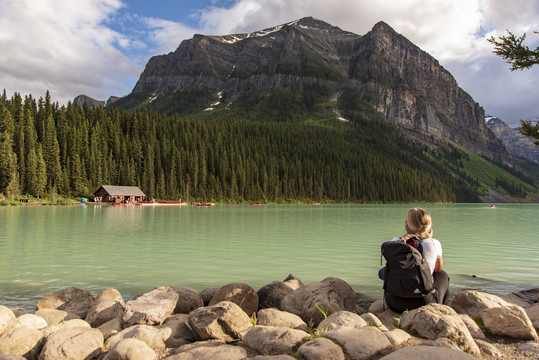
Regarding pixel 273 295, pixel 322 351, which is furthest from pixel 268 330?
pixel 273 295

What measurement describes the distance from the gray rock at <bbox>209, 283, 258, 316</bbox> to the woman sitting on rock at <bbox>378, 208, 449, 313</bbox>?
377 cm

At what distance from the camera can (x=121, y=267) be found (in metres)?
18.7

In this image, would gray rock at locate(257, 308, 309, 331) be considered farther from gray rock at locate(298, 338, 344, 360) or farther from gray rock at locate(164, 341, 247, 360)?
gray rock at locate(298, 338, 344, 360)

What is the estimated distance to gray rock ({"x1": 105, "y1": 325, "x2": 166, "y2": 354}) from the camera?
24.2 feet

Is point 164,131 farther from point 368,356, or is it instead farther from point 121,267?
point 368,356

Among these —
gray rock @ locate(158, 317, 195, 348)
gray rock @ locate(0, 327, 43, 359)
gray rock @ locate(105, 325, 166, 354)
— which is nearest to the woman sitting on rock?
gray rock @ locate(158, 317, 195, 348)

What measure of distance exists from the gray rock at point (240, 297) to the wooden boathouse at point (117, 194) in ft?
366

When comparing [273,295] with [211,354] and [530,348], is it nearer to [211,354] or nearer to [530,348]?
[211,354]

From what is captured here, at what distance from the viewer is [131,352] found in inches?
251

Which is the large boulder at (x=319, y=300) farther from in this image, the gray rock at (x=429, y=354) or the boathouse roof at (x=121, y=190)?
the boathouse roof at (x=121, y=190)

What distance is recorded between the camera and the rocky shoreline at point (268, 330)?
630cm

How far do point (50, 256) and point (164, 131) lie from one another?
144797 millimetres

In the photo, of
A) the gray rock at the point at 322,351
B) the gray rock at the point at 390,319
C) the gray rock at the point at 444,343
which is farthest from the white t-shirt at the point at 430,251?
the gray rock at the point at 322,351

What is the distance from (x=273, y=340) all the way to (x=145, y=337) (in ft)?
8.86
